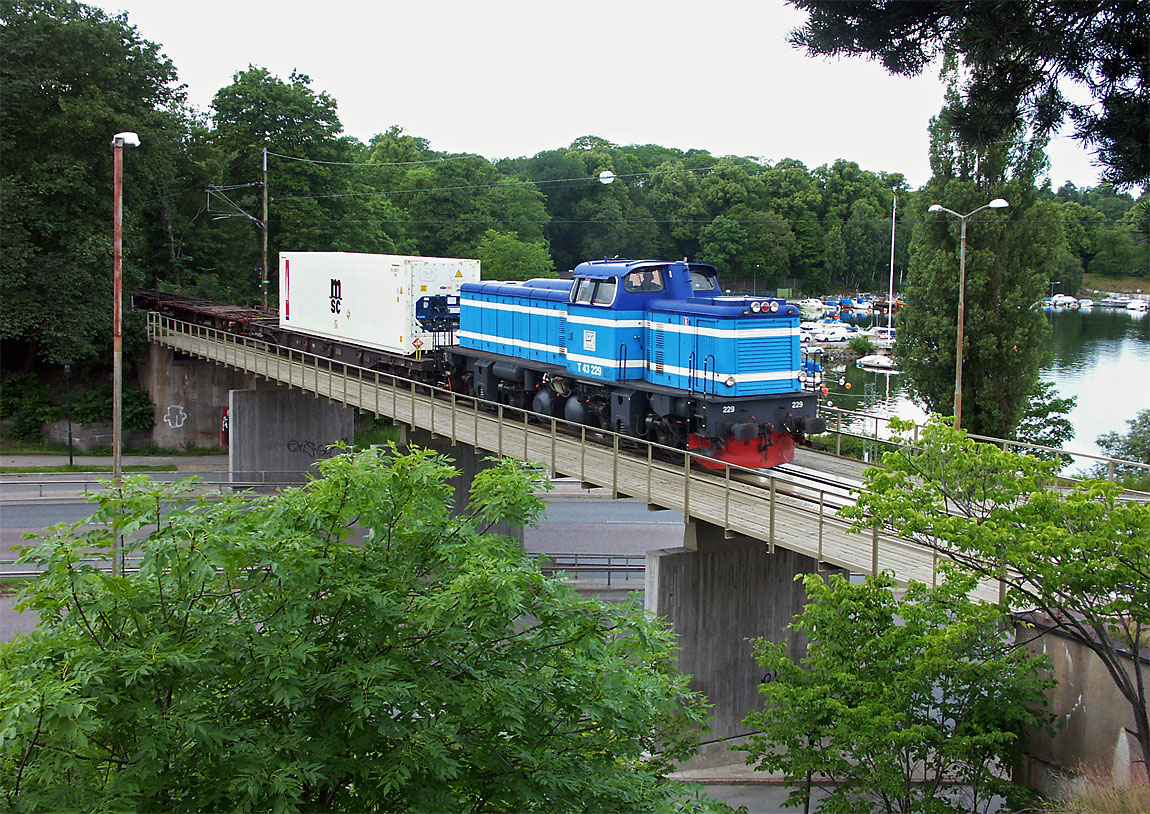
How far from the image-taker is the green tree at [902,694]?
1255cm

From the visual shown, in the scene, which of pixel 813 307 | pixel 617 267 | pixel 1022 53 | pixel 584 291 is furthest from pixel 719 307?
pixel 813 307

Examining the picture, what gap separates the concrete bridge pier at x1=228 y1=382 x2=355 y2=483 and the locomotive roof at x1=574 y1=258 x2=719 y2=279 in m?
19.6

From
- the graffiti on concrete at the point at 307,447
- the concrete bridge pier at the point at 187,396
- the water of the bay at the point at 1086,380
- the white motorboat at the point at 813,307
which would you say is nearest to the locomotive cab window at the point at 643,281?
the water of the bay at the point at 1086,380

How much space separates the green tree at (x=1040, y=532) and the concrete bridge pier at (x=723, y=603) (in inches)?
233

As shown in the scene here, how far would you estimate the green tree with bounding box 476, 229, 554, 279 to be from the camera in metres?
58.5

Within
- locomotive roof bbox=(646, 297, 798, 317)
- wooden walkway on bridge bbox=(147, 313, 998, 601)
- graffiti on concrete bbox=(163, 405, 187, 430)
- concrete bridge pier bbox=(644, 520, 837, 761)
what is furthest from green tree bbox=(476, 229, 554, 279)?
concrete bridge pier bbox=(644, 520, 837, 761)

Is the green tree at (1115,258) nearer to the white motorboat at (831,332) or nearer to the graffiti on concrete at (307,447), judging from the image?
the white motorboat at (831,332)

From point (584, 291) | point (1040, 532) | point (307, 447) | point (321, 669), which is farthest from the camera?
point (307, 447)

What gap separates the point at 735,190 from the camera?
225ft

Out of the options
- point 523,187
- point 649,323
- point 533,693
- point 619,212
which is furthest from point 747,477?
point 523,187

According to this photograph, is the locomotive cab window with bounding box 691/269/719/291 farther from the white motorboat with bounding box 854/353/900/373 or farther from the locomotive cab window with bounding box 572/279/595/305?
the white motorboat with bounding box 854/353/900/373

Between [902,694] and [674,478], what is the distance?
7579 mm

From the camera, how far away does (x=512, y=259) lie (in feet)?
195

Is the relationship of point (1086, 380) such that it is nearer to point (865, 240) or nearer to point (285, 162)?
point (865, 240)
